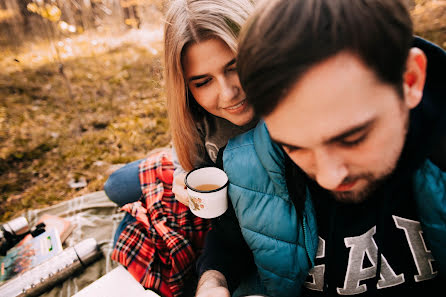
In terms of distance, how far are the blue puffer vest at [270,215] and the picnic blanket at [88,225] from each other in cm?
141

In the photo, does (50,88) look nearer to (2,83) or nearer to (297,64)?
(2,83)

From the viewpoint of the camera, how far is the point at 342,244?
1.16 meters

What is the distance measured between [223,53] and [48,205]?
259 centimetres

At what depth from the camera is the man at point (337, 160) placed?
0.78 metres

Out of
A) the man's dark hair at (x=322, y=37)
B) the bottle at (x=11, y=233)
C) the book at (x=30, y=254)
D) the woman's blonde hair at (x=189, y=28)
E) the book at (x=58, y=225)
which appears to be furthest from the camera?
the book at (x=58, y=225)

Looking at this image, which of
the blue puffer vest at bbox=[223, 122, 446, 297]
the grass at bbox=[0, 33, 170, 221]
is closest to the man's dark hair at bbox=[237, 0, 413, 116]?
the blue puffer vest at bbox=[223, 122, 446, 297]

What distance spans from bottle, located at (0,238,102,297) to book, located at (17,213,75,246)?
318mm

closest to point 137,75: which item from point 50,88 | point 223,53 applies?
point 50,88

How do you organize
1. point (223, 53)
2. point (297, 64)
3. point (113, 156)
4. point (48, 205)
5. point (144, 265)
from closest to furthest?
point (297, 64) < point (223, 53) < point (144, 265) < point (48, 205) < point (113, 156)

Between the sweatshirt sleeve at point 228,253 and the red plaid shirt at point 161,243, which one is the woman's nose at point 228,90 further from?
the red plaid shirt at point 161,243

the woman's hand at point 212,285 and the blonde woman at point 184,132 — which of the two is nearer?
the woman's hand at point 212,285

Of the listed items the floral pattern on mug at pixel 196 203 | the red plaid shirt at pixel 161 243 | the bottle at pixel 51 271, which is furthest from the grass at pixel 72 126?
the floral pattern on mug at pixel 196 203

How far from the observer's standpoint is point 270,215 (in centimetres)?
124

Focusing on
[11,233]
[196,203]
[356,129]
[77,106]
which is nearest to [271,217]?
Result: [196,203]
